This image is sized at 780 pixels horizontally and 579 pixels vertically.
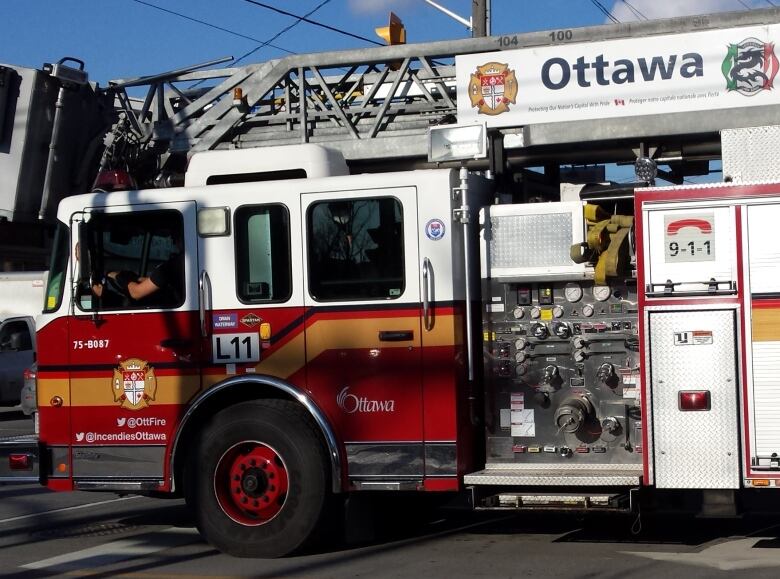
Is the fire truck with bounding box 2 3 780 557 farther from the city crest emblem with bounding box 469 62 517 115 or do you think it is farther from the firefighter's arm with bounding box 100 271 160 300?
the city crest emblem with bounding box 469 62 517 115

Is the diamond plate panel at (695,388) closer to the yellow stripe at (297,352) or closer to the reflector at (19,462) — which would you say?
the yellow stripe at (297,352)

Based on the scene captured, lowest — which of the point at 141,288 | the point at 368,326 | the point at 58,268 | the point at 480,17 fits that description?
the point at 368,326

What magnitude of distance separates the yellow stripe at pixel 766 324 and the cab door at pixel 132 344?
12.6 ft

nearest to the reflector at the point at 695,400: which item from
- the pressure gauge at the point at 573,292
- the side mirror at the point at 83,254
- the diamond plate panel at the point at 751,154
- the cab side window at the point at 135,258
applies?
the pressure gauge at the point at 573,292

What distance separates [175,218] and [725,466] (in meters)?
4.24

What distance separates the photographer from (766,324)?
23.9ft

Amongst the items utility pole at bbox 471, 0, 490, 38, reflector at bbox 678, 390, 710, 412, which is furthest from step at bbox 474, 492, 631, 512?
utility pole at bbox 471, 0, 490, 38

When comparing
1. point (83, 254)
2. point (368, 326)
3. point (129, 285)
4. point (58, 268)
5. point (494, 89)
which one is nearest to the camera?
point (368, 326)

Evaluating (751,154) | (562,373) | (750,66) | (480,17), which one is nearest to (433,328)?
(562,373)

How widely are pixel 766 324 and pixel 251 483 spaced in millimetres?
3649

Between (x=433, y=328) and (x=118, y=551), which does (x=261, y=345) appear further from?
(x=118, y=551)

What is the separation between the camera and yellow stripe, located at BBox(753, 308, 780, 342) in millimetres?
7254

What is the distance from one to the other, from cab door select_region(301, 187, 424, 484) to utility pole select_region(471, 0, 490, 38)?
1098 centimetres

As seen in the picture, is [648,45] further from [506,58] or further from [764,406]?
[764,406]
